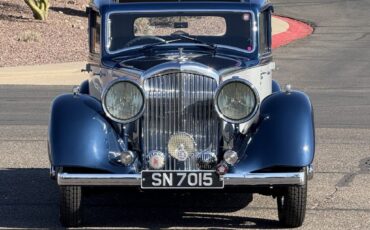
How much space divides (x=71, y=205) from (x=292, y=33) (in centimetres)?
2314

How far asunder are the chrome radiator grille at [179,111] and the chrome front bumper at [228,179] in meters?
0.47

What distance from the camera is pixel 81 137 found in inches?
309

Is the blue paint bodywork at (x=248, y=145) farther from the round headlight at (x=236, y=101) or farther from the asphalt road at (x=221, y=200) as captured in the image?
the asphalt road at (x=221, y=200)

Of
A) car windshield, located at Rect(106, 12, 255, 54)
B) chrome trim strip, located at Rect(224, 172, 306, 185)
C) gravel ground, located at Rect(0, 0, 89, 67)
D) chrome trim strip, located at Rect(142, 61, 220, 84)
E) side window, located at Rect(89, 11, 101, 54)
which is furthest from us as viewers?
gravel ground, located at Rect(0, 0, 89, 67)

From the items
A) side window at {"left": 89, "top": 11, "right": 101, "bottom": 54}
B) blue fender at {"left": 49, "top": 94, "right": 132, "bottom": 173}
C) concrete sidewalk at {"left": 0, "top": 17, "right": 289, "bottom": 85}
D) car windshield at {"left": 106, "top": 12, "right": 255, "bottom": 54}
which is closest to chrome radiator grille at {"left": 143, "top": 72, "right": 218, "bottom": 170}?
blue fender at {"left": 49, "top": 94, "right": 132, "bottom": 173}

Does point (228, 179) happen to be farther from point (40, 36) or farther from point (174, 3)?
point (40, 36)

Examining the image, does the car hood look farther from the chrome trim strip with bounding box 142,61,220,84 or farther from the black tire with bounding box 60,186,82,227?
the black tire with bounding box 60,186,82,227

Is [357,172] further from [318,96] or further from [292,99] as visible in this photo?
[318,96]

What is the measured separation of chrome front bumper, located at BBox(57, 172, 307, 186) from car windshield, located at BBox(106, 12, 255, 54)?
70.1 inches

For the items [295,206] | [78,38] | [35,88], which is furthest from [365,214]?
[78,38]

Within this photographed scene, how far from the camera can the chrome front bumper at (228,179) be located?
7.53 m

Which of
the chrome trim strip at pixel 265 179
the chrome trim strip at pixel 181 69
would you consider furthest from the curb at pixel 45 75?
the chrome trim strip at pixel 265 179

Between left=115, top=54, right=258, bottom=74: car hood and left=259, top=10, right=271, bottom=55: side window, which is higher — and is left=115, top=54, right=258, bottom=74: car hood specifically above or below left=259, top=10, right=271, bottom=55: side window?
below

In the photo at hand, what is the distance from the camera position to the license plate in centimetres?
757
